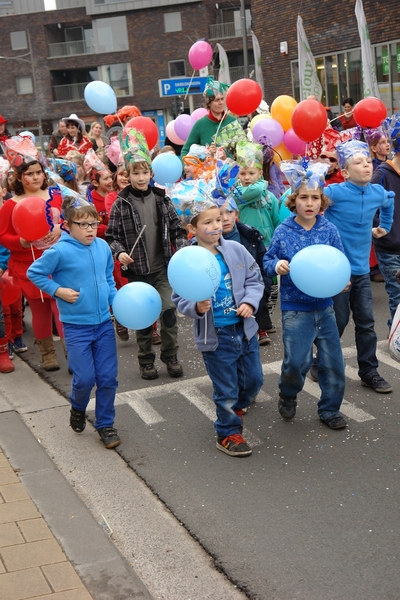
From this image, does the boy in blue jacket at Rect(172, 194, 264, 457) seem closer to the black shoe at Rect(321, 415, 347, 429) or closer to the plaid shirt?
the black shoe at Rect(321, 415, 347, 429)

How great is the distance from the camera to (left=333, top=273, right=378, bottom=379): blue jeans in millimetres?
5535

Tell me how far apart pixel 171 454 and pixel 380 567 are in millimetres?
1771

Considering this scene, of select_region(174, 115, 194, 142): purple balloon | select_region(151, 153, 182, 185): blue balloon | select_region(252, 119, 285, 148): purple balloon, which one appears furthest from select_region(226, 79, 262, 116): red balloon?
select_region(174, 115, 194, 142): purple balloon

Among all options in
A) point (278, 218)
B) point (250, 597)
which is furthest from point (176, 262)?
point (278, 218)

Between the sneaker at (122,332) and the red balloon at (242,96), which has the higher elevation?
the red balloon at (242,96)

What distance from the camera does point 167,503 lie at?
165 inches

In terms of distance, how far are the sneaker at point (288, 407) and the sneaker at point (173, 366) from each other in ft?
4.51

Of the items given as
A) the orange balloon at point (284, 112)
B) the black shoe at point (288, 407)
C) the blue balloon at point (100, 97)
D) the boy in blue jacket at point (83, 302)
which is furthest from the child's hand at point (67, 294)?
the orange balloon at point (284, 112)

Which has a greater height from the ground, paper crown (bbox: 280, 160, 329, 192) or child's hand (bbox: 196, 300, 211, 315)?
paper crown (bbox: 280, 160, 329, 192)

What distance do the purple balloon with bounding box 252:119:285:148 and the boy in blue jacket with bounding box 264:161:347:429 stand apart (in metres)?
4.29

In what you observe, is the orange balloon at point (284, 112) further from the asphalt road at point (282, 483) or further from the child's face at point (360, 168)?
the child's face at point (360, 168)

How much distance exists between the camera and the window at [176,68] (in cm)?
5381

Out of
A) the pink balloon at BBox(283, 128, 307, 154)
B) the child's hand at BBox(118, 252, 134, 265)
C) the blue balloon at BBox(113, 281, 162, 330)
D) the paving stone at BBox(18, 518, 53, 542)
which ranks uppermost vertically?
the pink balloon at BBox(283, 128, 307, 154)

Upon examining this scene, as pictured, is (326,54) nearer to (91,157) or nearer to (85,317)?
(91,157)
